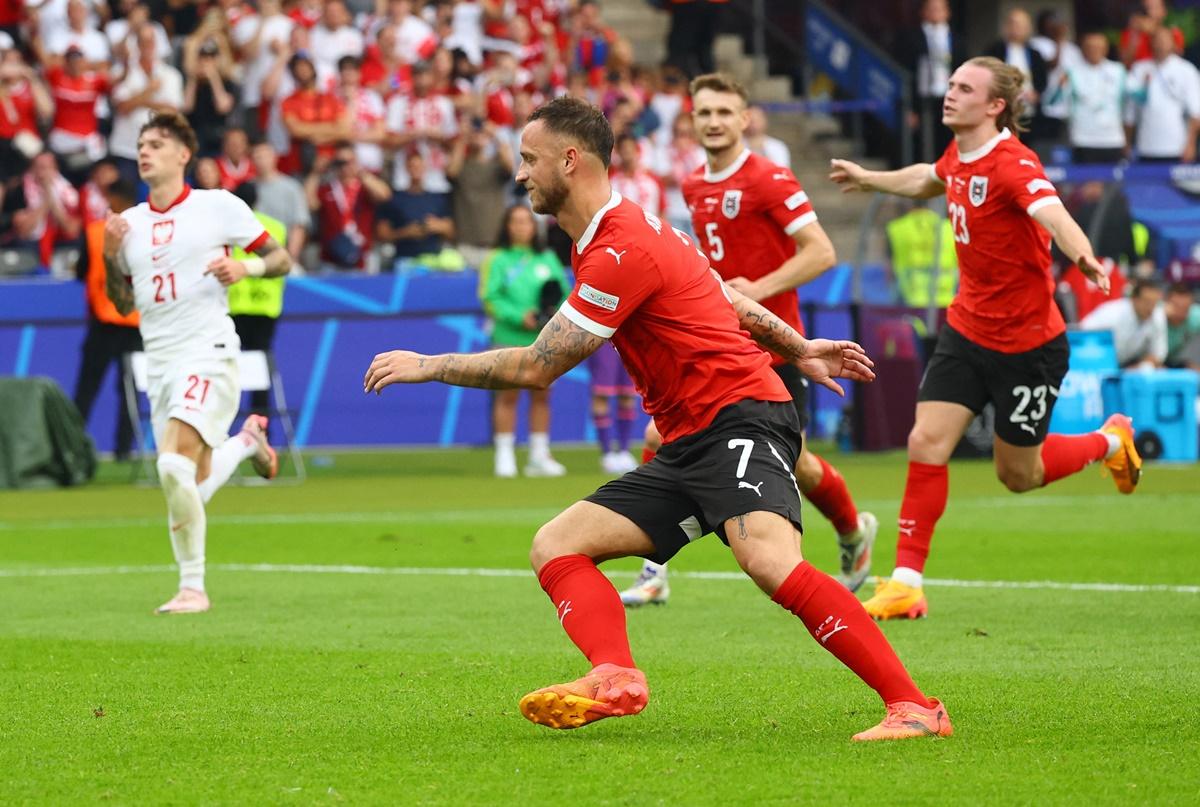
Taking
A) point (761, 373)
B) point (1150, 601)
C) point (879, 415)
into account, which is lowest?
point (879, 415)

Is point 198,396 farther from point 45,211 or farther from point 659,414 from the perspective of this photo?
point 45,211

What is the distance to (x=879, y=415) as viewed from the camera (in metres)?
21.4

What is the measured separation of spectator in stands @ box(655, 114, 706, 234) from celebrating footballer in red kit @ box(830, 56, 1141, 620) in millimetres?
14590

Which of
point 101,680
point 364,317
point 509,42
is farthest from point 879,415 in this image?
point 101,680

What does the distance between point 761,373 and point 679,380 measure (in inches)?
11.1

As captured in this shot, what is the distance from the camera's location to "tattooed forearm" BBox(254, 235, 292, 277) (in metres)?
10.5

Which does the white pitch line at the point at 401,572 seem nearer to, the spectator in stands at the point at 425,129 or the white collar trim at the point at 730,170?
the white collar trim at the point at 730,170

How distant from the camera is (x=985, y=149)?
9359 millimetres

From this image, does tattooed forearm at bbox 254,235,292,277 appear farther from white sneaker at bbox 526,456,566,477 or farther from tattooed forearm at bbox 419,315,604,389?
white sneaker at bbox 526,456,566,477

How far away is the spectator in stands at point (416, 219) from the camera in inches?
917

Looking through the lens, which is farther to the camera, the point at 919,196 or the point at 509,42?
the point at 509,42

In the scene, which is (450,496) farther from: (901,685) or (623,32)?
(623,32)

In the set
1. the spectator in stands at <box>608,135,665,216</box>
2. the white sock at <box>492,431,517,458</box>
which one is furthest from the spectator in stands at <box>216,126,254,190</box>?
the white sock at <box>492,431,517,458</box>

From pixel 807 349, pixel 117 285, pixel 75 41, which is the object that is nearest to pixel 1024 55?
pixel 75 41
